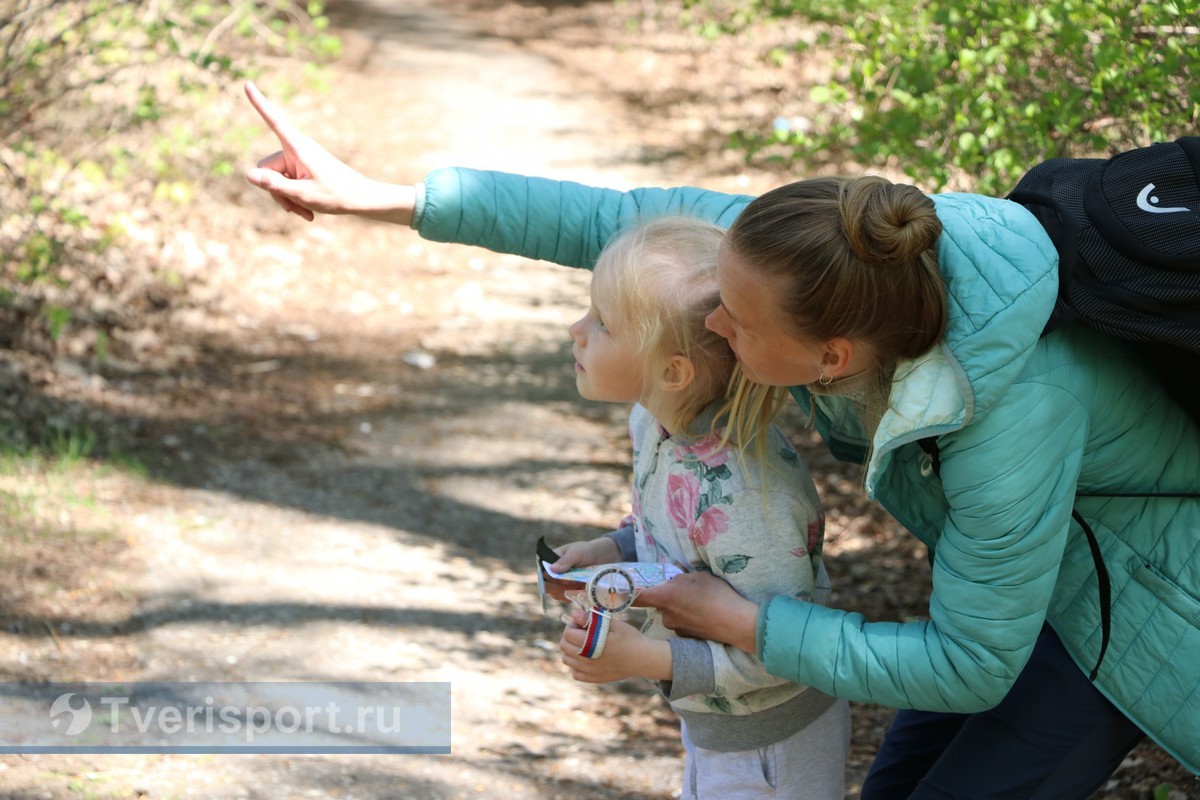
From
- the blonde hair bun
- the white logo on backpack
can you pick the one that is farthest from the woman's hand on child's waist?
the white logo on backpack

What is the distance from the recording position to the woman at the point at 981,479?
1.83 m

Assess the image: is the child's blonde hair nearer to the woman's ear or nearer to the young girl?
the young girl

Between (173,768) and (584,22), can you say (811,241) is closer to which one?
(173,768)

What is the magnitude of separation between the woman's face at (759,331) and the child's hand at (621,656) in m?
0.51

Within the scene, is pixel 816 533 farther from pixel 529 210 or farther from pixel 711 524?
pixel 529 210

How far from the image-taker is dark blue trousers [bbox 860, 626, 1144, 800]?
2092 mm

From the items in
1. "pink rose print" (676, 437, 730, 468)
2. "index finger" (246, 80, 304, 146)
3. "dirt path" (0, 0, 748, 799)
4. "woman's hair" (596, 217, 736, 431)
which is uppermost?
"index finger" (246, 80, 304, 146)

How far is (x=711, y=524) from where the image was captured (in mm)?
2152

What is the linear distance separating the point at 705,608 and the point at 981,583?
18.7 inches

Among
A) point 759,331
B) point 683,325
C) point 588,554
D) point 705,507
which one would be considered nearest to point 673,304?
point 683,325

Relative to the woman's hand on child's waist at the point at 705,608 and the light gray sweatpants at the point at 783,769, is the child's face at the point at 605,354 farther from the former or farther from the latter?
the light gray sweatpants at the point at 783,769

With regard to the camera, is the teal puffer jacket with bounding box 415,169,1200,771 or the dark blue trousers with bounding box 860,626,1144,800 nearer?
the teal puffer jacket with bounding box 415,169,1200,771

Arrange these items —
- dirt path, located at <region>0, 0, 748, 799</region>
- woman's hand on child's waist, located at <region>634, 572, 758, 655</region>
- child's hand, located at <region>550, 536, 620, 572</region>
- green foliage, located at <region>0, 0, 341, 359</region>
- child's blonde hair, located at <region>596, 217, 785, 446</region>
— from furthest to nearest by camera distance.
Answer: green foliage, located at <region>0, 0, 341, 359</region>
dirt path, located at <region>0, 0, 748, 799</region>
child's hand, located at <region>550, 536, 620, 572</region>
child's blonde hair, located at <region>596, 217, 785, 446</region>
woman's hand on child's waist, located at <region>634, 572, 758, 655</region>

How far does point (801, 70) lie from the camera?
11.3 metres
